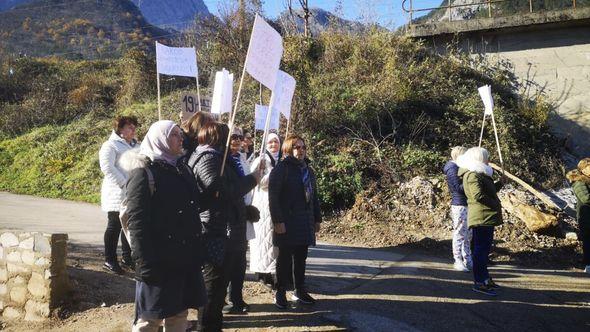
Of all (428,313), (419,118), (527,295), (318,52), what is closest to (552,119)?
(419,118)

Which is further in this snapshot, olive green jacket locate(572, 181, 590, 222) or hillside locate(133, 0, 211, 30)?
hillside locate(133, 0, 211, 30)

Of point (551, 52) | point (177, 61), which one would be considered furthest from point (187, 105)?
point (551, 52)

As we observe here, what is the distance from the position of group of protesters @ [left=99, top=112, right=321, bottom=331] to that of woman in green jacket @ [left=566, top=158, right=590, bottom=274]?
14.3 feet

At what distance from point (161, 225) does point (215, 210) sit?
713 mm

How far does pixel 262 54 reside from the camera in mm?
4328

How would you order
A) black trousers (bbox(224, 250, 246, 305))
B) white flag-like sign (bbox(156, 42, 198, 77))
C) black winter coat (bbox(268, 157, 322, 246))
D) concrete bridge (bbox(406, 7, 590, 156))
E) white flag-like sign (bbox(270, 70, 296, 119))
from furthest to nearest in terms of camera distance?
concrete bridge (bbox(406, 7, 590, 156))
white flag-like sign (bbox(156, 42, 198, 77))
white flag-like sign (bbox(270, 70, 296, 119))
black winter coat (bbox(268, 157, 322, 246))
black trousers (bbox(224, 250, 246, 305))

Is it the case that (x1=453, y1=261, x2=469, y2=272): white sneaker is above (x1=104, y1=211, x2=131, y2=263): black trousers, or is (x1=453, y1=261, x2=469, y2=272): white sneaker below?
below

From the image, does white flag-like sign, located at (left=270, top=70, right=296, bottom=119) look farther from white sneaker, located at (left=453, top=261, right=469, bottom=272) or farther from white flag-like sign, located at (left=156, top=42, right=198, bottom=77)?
white sneaker, located at (left=453, top=261, right=469, bottom=272)

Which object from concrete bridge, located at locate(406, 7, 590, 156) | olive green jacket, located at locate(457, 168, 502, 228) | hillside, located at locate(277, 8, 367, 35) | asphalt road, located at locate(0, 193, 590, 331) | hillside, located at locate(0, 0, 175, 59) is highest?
hillside, located at locate(0, 0, 175, 59)

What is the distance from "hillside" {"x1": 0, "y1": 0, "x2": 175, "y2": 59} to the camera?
129ft

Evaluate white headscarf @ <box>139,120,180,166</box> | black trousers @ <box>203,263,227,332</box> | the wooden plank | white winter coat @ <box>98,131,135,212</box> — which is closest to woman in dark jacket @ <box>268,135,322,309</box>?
black trousers @ <box>203,263,227,332</box>

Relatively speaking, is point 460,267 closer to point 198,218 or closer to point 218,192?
point 218,192

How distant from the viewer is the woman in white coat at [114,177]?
531 centimetres

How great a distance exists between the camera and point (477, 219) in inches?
212
